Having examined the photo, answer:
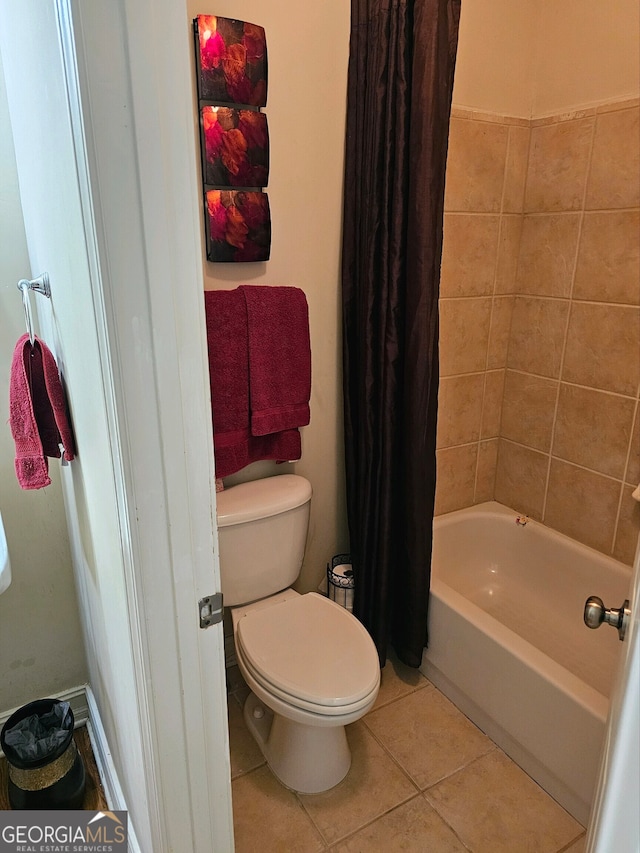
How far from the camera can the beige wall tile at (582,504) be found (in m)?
2.03

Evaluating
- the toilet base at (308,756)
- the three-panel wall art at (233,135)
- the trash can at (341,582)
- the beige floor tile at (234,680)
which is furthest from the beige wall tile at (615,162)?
the beige floor tile at (234,680)

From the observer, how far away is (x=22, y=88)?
1.17m

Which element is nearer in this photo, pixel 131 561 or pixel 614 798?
pixel 614 798

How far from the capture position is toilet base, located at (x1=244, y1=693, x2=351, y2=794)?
1650 mm

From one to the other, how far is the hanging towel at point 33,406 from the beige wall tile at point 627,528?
5.60 feet

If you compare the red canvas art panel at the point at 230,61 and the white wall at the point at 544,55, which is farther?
the white wall at the point at 544,55

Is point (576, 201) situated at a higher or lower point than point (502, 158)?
lower

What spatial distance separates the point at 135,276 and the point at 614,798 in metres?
0.75

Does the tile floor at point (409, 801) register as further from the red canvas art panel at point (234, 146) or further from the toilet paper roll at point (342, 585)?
the red canvas art panel at point (234, 146)

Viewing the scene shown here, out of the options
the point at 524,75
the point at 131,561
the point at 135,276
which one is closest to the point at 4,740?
the point at 131,561

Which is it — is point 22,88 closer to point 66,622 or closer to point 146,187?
point 146,187

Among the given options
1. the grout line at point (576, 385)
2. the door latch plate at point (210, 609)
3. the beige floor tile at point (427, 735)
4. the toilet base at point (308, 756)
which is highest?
the grout line at point (576, 385)

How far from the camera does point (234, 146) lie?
5.28ft

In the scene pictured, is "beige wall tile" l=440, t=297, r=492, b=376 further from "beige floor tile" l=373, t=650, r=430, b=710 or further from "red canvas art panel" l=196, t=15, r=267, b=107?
"beige floor tile" l=373, t=650, r=430, b=710
